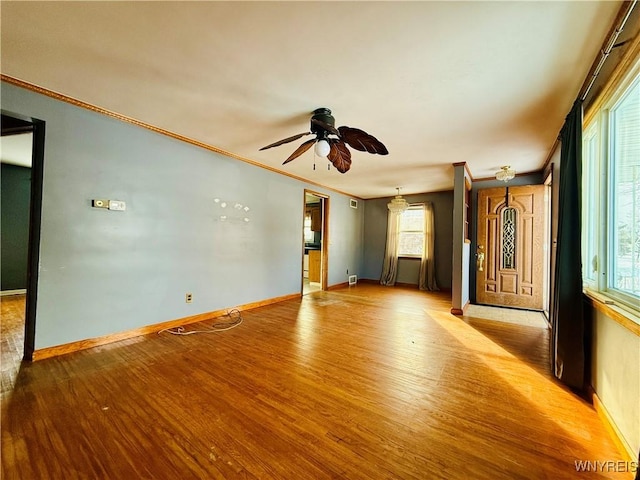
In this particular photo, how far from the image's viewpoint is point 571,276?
2090mm

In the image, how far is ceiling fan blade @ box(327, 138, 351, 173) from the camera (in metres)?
2.56

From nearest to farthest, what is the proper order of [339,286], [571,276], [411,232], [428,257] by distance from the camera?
[571,276], [428,257], [339,286], [411,232]

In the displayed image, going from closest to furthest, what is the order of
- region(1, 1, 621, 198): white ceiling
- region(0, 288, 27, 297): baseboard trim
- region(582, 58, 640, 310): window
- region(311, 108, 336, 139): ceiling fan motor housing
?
region(1, 1, 621, 198): white ceiling → region(582, 58, 640, 310): window → region(311, 108, 336, 139): ceiling fan motor housing → region(0, 288, 27, 297): baseboard trim

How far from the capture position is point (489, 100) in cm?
229

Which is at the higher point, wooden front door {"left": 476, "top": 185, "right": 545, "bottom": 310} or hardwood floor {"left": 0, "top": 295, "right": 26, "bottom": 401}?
wooden front door {"left": 476, "top": 185, "right": 545, "bottom": 310}

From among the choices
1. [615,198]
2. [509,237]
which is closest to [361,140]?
[615,198]

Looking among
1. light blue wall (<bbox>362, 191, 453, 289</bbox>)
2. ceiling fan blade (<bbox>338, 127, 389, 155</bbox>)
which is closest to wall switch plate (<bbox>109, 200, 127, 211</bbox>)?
ceiling fan blade (<bbox>338, 127, 389, 155</bbox>)

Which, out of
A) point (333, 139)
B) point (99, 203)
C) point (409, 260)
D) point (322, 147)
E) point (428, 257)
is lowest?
point (409, 260)

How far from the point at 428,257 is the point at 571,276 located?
14.4 ft

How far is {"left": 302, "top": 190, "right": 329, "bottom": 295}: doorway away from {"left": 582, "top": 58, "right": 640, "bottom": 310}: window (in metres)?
4.08

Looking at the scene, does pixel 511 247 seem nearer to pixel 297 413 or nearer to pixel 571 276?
pixel 571 276

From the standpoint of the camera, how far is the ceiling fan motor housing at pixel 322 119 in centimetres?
240

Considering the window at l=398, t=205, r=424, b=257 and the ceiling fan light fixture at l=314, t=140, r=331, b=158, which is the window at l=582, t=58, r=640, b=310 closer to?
the ceiling fan light fixture at l=314, t=140, r=331, b=158

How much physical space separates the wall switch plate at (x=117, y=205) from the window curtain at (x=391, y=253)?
578 centimetres
